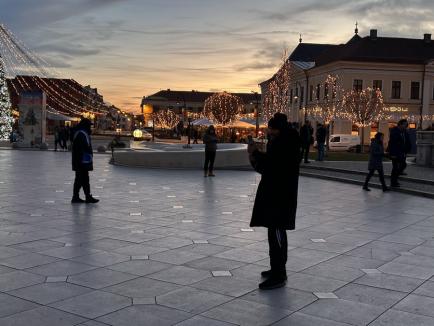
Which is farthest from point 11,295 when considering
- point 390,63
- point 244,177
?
point 390,63

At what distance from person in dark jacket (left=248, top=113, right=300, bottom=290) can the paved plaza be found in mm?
672

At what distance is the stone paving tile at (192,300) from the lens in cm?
507

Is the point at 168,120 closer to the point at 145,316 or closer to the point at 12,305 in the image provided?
the point at 12,305

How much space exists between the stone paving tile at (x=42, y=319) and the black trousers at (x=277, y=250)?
6.98ft

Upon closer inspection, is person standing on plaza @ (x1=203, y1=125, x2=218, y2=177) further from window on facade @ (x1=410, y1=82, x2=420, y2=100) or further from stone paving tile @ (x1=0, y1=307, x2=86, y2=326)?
window on facade @ (x1=410, y1=82, x2=420, y2=100)

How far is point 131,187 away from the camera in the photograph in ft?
48.5

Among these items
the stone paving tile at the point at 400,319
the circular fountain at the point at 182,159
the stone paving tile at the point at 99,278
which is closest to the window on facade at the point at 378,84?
the circular fountain at the point at 182,159

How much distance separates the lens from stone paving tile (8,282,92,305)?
5242 mm

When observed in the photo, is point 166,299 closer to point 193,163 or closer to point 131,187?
point 131,187

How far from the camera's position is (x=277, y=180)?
226 inches

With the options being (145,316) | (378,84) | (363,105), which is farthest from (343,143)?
(145,316)

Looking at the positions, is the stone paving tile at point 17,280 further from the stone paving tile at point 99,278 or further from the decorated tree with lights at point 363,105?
the decorated tree with lights at point 363,105

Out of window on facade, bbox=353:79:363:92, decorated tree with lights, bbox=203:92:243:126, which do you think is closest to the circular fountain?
window on facade, bbox=353:79:363:92

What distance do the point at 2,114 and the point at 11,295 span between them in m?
37.7
